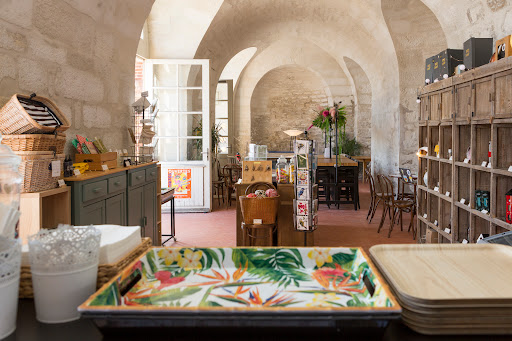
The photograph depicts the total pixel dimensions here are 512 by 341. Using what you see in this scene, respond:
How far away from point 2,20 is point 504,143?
384cm

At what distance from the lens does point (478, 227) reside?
152 inches

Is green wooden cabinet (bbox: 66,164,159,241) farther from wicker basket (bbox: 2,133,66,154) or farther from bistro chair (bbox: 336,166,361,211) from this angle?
bistro chair (bbox: 336,166,361,211)

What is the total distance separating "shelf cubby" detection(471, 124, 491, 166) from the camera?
3.76 m

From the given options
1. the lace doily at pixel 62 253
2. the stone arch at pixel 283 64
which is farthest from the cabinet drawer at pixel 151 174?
the stone arch at pixel 283 64

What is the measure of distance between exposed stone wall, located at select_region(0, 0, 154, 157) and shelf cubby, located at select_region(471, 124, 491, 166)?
3.71 metres

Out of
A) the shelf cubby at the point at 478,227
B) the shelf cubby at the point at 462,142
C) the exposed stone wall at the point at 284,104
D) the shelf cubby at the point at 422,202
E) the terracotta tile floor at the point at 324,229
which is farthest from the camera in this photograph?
the exposed stone wall at the point at 284,104

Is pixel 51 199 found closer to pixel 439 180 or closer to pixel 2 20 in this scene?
pixel 2 20

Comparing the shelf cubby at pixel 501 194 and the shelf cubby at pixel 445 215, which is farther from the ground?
the shelf cubby at pixel 501 194

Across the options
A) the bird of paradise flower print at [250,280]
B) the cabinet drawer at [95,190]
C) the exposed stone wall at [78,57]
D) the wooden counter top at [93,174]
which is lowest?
the bird of paradise flower print at [250,280]

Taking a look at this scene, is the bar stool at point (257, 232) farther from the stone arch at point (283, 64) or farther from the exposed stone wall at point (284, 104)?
the exposed stone wall at point (284, 104)

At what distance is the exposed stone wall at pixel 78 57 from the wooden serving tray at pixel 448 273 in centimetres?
274

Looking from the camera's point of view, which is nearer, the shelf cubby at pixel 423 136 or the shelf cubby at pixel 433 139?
the shelf cubby at pixel 433 139

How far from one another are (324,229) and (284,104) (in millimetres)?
9865

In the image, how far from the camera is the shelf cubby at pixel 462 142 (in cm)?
412
